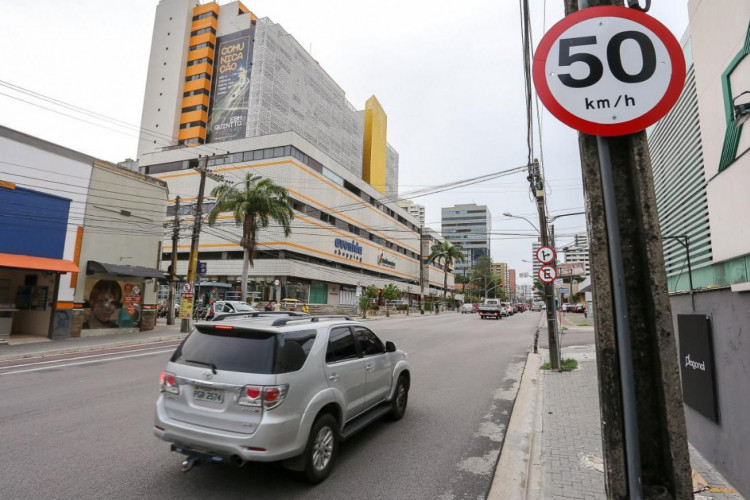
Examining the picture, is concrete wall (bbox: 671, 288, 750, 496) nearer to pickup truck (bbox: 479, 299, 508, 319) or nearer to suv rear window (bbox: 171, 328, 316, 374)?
suv rear window (bbox: 171, 328, 316, 374)

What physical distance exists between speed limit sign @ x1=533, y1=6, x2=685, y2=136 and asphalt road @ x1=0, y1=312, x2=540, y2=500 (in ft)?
12.0

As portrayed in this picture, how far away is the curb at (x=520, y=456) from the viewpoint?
4.12 meters

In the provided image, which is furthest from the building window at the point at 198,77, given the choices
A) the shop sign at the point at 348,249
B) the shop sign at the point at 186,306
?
the shop sign at the point at 186,306

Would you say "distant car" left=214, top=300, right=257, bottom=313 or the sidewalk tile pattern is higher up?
"distant car" left=214, top=300, right=257, bottom=313

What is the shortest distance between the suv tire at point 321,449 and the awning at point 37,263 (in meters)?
17.1

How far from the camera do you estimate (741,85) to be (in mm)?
4043

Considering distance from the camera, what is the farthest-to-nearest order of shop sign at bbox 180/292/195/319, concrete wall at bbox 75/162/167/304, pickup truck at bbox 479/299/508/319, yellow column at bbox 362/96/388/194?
1. yellow column at bbox 362/96/388/194
2. pickup truck at bbox 479/299/508/319
3. shop sign at bbox 180/292/195/319
4. concrete wall at bbox 75/162/167/304

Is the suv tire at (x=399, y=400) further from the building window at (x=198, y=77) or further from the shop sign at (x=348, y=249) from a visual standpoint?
the building window at (x=198, y=77)

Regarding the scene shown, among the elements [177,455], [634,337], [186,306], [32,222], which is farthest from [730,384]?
[186,306]

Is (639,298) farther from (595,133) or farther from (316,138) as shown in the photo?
(316,138)

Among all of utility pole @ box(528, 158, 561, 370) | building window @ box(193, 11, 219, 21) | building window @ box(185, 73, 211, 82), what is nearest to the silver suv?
utility pole @ box(528, 158, 561, 370)

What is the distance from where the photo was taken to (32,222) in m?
17.0

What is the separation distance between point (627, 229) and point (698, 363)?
11.6 ft

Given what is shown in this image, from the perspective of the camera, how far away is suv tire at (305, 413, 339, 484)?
407cm
